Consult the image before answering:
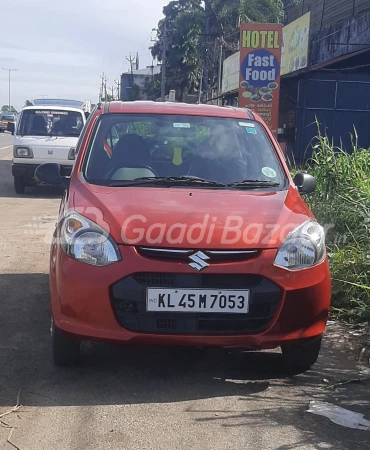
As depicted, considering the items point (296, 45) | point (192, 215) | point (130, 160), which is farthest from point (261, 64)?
point (192, 215)

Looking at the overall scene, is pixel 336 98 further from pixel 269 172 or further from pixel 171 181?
pixel 171 181

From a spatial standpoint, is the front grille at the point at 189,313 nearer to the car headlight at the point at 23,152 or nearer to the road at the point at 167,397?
the road at the point at 167,397

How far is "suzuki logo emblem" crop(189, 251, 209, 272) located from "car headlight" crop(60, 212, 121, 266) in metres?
0.43

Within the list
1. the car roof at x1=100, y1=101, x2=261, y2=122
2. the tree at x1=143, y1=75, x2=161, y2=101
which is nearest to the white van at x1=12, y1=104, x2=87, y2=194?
the car roof at x1=100, y1=101, x2=261, y2=122

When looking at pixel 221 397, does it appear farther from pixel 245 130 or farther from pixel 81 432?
pixel 245 130

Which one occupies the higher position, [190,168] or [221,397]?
[190,168]

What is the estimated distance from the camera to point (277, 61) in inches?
559

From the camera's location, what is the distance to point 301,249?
164 inches

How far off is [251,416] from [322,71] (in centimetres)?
1745

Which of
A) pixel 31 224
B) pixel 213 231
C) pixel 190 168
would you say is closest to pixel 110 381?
pixel 213 231

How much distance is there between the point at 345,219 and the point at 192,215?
3.46 metres

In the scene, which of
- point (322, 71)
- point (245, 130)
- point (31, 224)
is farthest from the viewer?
point (322, 71)

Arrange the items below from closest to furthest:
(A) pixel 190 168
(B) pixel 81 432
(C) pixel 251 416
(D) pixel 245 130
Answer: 1. (B) pixel 81 432
2. (C) pixel 251 416
3. (A) pixel 190 168
4. (D) pixel 245 130

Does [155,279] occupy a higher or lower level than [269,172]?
lower
